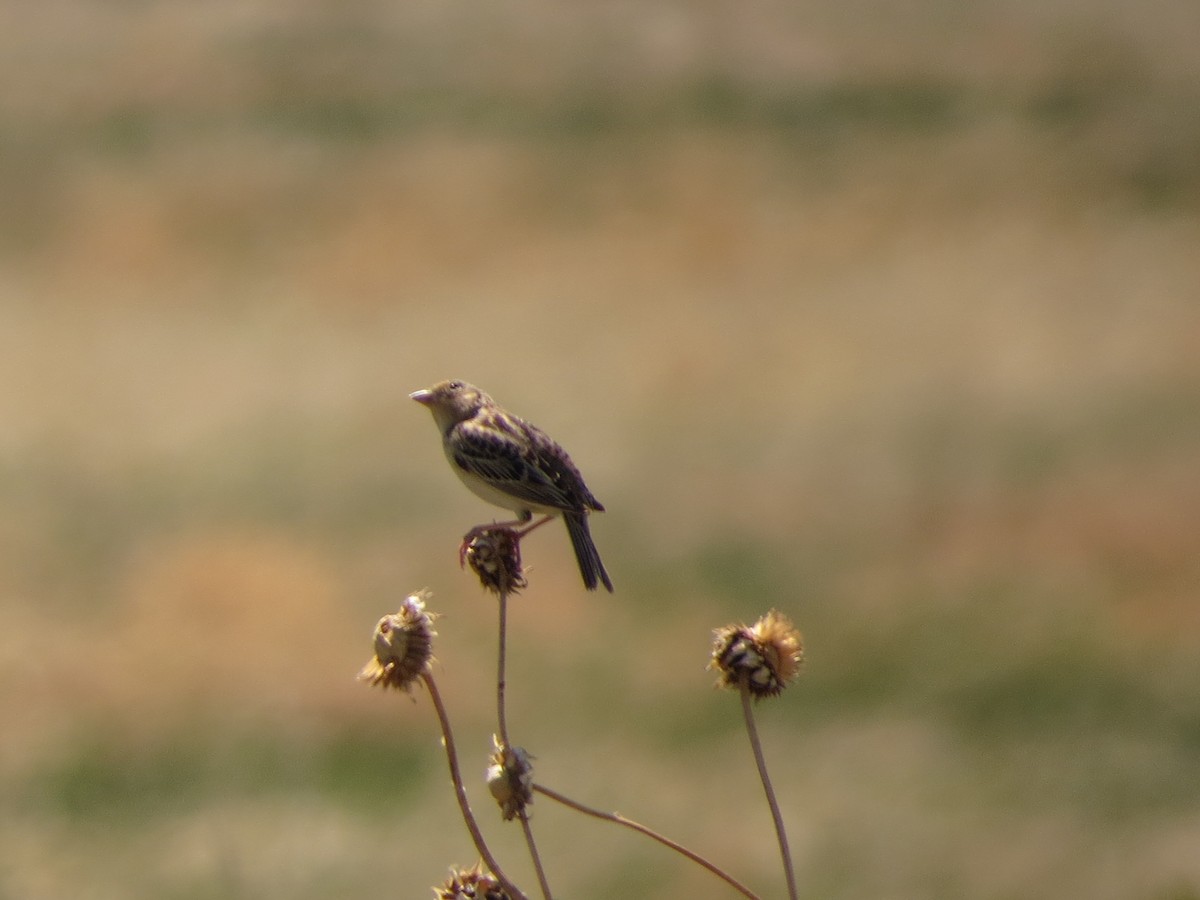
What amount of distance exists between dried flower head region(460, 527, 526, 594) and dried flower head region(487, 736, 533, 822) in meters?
0.74

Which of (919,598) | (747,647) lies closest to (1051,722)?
(919,598)

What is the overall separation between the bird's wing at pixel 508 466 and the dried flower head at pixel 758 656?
1.49 m

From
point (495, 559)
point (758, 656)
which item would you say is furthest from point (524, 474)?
point (758, 656)

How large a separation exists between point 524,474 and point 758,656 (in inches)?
66.0

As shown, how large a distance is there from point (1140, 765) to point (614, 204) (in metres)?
9.70

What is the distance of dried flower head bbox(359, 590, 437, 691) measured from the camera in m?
3.44

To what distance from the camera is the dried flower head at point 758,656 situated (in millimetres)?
3676

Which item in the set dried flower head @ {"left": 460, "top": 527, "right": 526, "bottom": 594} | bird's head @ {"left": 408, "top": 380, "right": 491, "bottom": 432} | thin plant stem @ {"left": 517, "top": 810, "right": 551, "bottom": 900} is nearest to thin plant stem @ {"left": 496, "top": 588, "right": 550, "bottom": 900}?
thin plant stem @ {"left": 517, "top": 810, "right": 551, "bottom": 900}

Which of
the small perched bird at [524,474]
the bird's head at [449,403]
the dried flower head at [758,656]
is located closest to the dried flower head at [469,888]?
the dried flower head at [758,656]

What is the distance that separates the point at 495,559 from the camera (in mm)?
3977

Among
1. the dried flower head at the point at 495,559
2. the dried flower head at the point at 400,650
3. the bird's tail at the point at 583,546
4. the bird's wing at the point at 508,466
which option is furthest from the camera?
the bird's tail at the point at 583,546

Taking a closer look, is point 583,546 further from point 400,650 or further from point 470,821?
point 470,821

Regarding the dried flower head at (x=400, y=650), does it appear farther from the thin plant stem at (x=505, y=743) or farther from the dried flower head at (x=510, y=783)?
the dried flower head at (x=510, y=783)

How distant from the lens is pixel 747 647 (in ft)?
12.1
